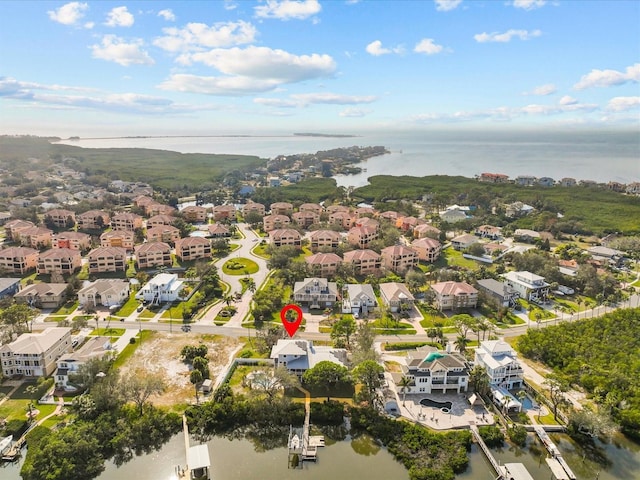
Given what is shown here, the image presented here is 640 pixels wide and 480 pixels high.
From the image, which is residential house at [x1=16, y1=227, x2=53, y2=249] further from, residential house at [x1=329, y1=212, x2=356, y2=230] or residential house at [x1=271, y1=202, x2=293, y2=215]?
residential house at [x1=329, y1=212, x2=356, y2=230]

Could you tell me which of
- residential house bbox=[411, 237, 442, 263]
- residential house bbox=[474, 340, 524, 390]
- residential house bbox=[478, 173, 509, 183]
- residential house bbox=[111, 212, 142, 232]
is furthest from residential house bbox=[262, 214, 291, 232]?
residential house bbox=[478, 173, 509, 183]

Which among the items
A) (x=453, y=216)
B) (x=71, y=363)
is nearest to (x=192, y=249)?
(x=71, y=363)

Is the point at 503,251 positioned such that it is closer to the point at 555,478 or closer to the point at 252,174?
the point at 555,478

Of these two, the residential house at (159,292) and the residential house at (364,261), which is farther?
the residential house at (364,261)

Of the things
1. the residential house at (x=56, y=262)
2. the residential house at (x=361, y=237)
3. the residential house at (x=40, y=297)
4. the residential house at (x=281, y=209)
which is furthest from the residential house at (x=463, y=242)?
the residential house at (x=56, y=262)

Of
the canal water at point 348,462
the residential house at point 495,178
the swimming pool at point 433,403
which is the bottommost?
the canal water at point 348,462

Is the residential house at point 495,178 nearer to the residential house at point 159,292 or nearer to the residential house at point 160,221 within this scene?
the residential house at point 160,221

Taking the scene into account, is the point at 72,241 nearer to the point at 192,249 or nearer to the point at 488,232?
the point at 192,249
